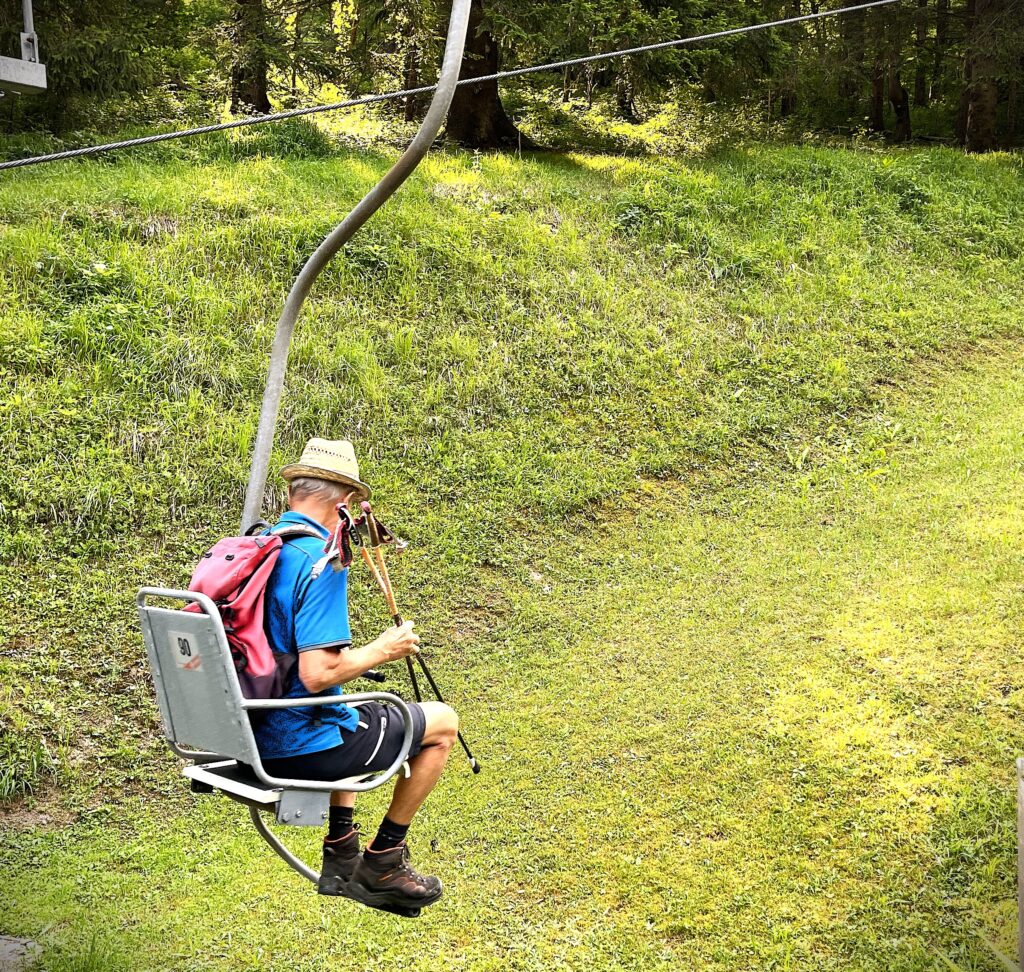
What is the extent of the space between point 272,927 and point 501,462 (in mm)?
4766

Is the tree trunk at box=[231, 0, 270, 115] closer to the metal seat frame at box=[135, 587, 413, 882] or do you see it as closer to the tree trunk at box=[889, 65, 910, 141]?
the tree trunk at box=[889, 65, 910, 141]

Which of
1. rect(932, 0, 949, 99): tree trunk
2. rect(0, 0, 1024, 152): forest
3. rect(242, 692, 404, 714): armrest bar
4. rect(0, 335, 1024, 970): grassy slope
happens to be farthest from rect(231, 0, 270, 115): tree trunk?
rect(242, 692, 404, 714): armrest bar

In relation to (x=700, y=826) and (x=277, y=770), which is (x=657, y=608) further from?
(x=277, y=770)

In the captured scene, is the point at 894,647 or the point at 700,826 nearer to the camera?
the point at 700,826

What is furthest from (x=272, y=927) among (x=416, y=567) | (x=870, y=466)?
(x=870, y=466)

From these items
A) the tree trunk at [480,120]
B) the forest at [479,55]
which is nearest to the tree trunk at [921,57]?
the forest at [479,55]

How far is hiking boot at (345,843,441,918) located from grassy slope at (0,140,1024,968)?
6.05 feet

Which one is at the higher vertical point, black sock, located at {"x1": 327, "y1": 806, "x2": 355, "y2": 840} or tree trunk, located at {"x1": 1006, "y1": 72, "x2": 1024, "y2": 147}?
tree trunk, located at {"x1": 1006, "y1": 72, "x2": 1024, "y2": 147}

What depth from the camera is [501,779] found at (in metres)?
6.70

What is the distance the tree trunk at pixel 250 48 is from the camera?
13391mm

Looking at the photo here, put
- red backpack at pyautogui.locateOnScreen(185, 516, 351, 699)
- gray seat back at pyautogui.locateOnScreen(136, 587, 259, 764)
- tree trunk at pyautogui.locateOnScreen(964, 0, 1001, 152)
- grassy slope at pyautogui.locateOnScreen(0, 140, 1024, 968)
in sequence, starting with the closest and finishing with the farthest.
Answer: gray seat back at pyautogui.locateOnScreen(136, 587, 259, 764) < red backpack at pyautogui.locateOnScreen(185, 516, 351, 699) < grassy slope at pyautogui.locateOnScreen(0, 140, 1024, 968) < tree trunk at pyautogui.locateOnScreen(964, 0, 1001, 152)

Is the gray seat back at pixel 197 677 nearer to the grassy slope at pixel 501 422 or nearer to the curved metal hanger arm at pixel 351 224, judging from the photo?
the curved metal hanger arm at pixel 351 224

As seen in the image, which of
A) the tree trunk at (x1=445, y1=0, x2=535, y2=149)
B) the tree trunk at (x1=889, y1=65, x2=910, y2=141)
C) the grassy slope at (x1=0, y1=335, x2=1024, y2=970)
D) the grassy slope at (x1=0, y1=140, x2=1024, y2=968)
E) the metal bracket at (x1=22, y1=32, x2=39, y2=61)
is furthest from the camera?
the tree trunk at (x1=889, y1=65, x2=910, y2=141)

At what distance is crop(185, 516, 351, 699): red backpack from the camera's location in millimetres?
3266
